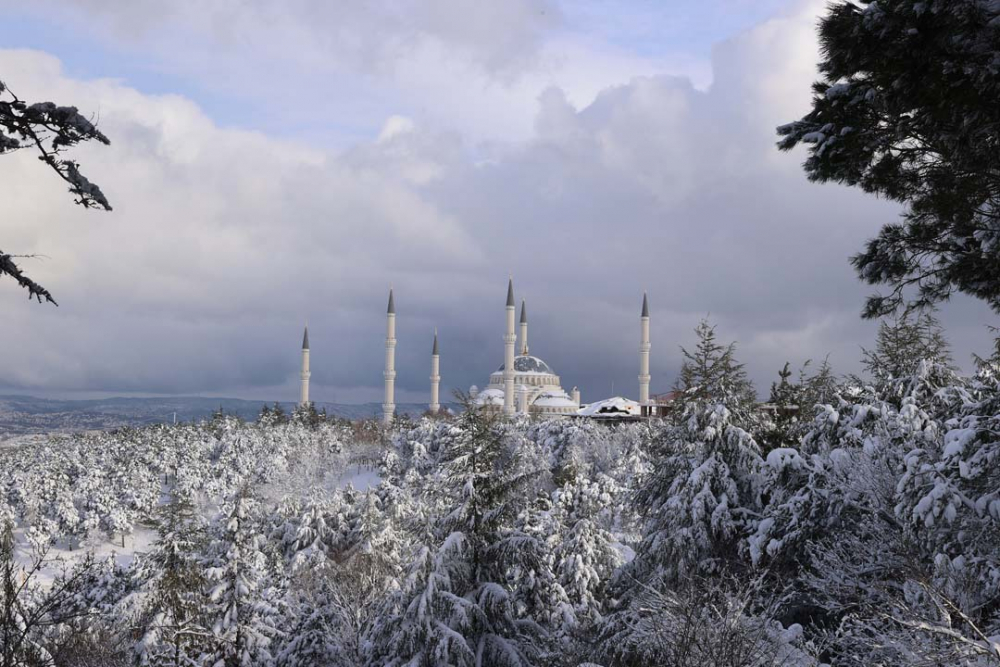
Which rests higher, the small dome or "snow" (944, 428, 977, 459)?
the small dome

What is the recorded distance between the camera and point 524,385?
5423 inches

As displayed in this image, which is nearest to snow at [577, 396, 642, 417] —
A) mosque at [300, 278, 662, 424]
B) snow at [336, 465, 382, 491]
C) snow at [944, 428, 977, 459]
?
mosque at [300, 278, 662, 424]

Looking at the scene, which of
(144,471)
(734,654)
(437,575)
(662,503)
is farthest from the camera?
(144,471)

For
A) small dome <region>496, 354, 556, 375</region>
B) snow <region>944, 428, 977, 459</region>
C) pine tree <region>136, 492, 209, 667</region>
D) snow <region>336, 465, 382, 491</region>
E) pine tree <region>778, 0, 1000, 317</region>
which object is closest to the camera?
pine tree <region>778, 0, 1000, 317</region>

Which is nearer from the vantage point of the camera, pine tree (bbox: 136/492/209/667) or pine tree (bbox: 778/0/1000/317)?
pine tree (bbox: 778/0/1000/317)

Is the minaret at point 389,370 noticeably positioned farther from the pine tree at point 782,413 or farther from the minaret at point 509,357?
the pine tree at point 782,413

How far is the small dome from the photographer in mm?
148125

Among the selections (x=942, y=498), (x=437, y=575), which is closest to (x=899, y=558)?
(x=942, y=498)

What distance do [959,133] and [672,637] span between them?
7958mm

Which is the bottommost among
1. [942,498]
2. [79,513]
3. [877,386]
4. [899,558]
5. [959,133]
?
[79,513]

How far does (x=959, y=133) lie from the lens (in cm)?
941

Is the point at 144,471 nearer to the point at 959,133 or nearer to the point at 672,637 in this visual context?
the point at 672,637

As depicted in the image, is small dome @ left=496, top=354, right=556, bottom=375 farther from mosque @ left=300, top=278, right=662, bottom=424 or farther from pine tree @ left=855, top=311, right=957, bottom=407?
pine tree @ left=855, top=311, right=957, bottom=407

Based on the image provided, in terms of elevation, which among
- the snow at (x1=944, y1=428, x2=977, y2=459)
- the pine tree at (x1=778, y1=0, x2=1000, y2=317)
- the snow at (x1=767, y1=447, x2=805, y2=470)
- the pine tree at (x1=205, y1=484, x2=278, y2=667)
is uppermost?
the pine tree at (x1=778, y1=0, x2=1000, y2=317)
